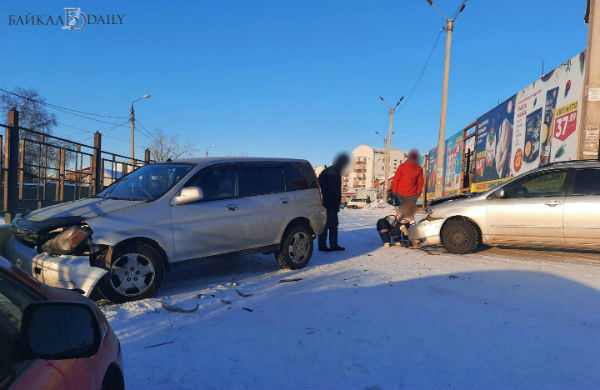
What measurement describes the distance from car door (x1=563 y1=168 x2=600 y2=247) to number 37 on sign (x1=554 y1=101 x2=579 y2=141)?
14.2 feet

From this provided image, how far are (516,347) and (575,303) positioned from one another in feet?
5.22

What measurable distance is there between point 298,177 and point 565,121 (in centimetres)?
801

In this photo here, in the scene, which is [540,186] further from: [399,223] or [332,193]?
[332,193]

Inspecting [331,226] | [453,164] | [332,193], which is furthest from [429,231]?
[453,164]

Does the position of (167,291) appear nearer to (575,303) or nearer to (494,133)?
(575,303)

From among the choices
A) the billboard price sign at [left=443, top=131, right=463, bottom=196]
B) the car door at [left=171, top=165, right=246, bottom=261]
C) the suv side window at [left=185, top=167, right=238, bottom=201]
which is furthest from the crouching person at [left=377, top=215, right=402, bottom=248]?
the billboard price sign at [left=443, top=131, right=463, bottom=196]

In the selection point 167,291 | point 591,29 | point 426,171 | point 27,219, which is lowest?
point 167,291

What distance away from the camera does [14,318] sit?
4.15 ft

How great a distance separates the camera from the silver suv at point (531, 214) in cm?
597

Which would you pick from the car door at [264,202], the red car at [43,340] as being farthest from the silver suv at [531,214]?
the red car at [43,340]

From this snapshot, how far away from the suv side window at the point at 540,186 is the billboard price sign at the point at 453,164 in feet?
42.4

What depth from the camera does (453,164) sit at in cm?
2084

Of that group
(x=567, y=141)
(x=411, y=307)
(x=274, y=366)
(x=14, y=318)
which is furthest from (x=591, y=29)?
(x=14, y=318)

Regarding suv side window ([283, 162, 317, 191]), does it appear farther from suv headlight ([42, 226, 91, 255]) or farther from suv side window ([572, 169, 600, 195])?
suv side window ([572, 169, 600, 195])
